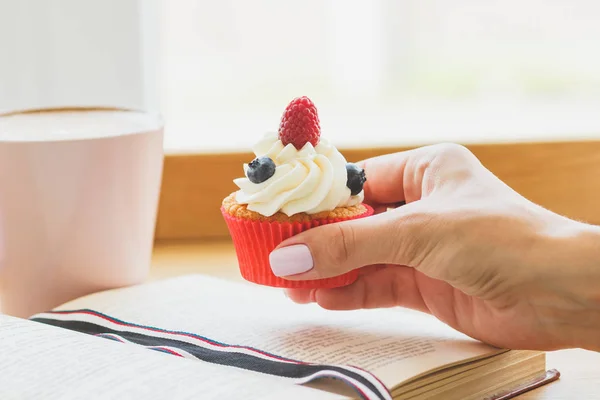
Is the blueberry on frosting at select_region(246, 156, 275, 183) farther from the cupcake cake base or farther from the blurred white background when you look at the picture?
the blurred white background

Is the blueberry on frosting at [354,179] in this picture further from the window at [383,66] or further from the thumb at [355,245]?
the window at [383,66]

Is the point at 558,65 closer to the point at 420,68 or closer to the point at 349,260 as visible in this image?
the point at 420,68

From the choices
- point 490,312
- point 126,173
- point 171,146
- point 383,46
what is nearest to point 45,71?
point 171,146

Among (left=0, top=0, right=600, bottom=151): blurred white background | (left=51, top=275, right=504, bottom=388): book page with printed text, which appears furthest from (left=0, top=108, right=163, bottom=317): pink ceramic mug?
(left=0, top=0, right=600, bottom=151): blurred white background

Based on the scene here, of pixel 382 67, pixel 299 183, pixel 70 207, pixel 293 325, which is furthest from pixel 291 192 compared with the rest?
pixel 382 67

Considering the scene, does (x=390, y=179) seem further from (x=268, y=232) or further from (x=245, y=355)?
(x=245, y=355)

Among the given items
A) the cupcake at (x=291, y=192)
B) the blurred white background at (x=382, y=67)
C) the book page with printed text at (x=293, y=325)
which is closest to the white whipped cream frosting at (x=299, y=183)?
the cupcake at (x=291, y=192)
